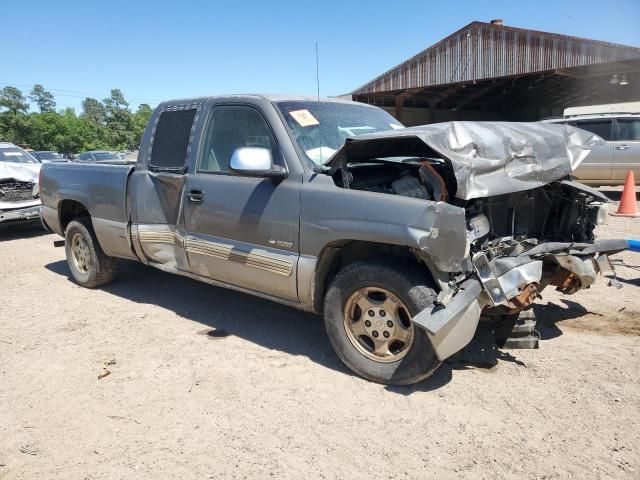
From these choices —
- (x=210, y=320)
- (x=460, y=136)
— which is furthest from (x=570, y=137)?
(x=210, y=320)

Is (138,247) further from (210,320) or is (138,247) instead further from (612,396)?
(612,396)

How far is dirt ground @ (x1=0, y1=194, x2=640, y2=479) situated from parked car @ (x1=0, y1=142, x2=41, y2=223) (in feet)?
16.9

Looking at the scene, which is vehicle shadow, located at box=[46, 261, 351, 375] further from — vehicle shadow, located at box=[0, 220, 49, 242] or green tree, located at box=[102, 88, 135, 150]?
green tree, located at box=[102, 88, 135, 150]

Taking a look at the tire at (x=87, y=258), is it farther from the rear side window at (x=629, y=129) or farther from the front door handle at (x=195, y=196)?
the rear side window at (x=629, y=129)

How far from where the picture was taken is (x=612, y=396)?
3105 mm

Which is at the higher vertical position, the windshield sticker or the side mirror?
the windshield sticker

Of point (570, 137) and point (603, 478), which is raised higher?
point (570, 137)

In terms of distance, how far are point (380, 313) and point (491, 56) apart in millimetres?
18299

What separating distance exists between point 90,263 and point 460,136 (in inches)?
173

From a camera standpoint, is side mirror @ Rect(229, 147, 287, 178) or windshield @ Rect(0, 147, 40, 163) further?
windshield @ Rect(0, 147, 40, 163)

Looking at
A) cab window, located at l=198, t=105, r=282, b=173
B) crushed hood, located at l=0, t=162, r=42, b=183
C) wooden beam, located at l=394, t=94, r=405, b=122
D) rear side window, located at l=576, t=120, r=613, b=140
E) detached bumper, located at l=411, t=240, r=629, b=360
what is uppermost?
wooden beam, located at l=394, t=94, r=405, b=122

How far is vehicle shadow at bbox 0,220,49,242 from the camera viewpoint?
941 centimetres

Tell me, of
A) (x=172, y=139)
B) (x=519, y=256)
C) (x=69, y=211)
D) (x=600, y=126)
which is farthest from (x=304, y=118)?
(x=600, y=126)

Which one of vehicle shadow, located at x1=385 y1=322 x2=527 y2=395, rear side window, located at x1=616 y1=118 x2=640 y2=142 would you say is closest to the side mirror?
vehicle shadow, located at x1=385 y1=322 x2=527 y2=395
